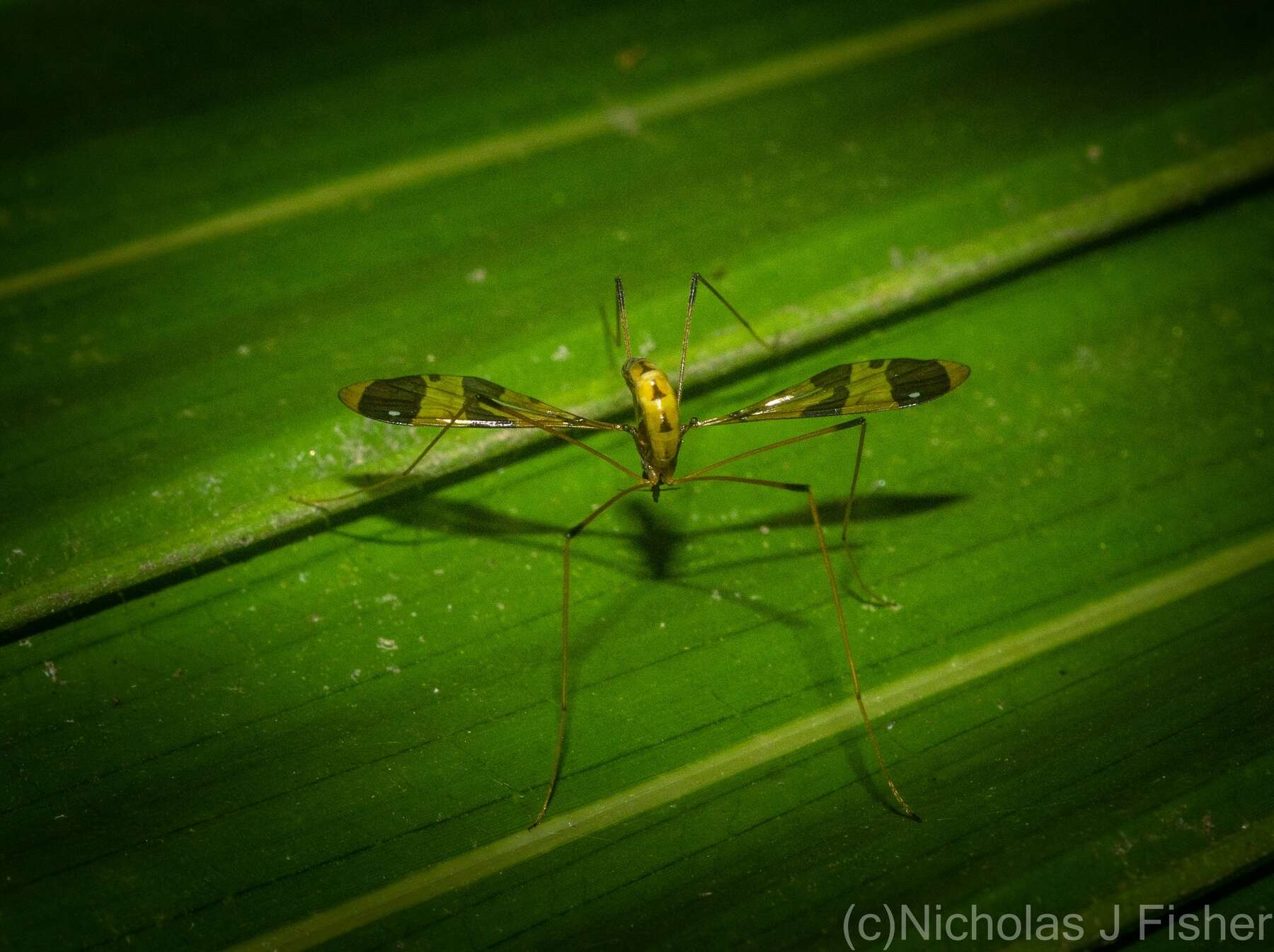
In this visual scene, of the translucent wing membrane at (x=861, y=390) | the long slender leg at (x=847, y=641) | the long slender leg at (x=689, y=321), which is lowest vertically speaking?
the long slender leg at (x=847, y=641)

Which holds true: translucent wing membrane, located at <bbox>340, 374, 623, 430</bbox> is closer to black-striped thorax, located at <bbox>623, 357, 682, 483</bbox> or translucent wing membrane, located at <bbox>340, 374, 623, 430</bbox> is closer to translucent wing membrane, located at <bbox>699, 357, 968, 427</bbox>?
black-striped thorax, located at <bbox>623, 357, 682, 483</bbox>

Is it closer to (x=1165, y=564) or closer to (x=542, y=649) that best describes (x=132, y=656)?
(x=542, y=649)

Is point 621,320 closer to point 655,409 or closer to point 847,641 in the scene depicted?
point 655,409

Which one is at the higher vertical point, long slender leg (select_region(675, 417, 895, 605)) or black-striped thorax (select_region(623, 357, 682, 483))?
black-striped thorax (select_region(623, 357, 682, 483))

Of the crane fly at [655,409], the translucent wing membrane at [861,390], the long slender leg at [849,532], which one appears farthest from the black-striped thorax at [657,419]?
the long slender leg at [849,532]

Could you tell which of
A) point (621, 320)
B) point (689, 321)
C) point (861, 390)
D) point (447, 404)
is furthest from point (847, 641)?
point (447, 404)

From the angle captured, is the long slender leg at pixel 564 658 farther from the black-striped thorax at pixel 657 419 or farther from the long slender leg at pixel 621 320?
the long slender leg at pixel 621 320

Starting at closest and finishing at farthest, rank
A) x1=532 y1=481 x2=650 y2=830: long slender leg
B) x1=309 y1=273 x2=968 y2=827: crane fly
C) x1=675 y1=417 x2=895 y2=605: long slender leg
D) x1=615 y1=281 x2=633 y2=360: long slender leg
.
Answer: x1=532 y1=481 x2=650 y2=830: long slender leg
x1=309 y1=273 x2=968 y2=827: crane fly
x1=675 y1=417 x2=895 y2=605: long slender leg
x1=615 y1=281 x2=633 y2=360: long slender leg

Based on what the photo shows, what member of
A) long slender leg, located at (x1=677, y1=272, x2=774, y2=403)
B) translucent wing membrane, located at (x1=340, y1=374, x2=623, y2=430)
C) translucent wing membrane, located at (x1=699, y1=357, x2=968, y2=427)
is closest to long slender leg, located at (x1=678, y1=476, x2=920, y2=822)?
translucent wing membrane, located at (x1=699, y1=357, x2=968, y2=427)

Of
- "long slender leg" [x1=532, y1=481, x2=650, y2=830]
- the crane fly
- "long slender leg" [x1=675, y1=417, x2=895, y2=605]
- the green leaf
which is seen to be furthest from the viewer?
"long slender leg" [x1=675, y1=417, x2=895, y2=605]
